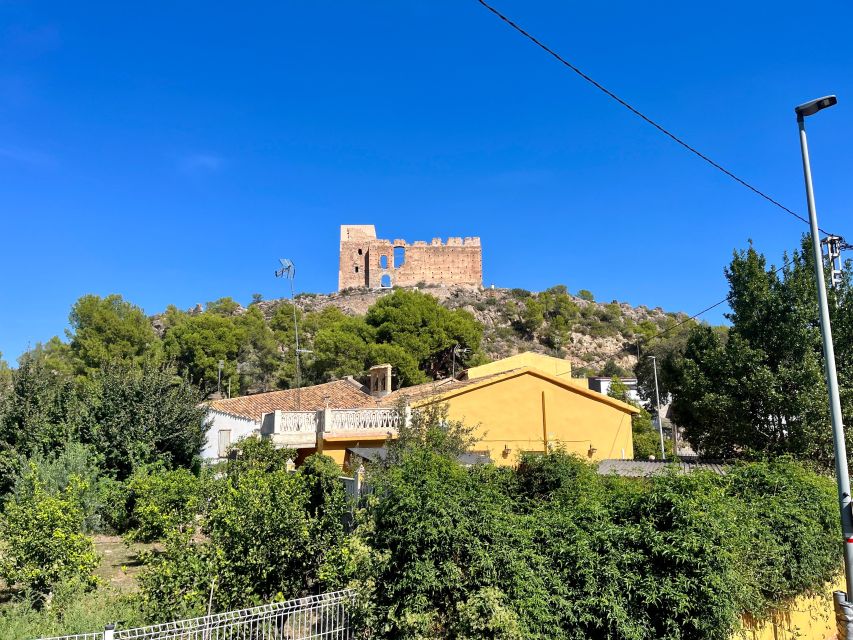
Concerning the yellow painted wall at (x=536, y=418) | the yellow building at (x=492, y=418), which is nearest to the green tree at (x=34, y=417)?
the yellow building at (x=492, y=418)

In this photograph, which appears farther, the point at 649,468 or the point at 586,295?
the point at 586,295

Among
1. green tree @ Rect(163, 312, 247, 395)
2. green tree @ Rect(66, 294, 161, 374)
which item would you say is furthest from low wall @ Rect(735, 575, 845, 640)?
green tree @ Rect(163, 312, 247, 395)

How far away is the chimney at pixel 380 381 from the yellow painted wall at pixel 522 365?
3.33 metres

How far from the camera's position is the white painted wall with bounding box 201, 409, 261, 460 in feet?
71.2

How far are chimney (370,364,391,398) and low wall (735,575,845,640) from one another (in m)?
16.1

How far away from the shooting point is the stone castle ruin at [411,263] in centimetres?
8638

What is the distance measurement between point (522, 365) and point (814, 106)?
55.4 ft

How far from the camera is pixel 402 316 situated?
40.5 m

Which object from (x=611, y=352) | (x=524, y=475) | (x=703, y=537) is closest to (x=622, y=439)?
(x=524, y=475)

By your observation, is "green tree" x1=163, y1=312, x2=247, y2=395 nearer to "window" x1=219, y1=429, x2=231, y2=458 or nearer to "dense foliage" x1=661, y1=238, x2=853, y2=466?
"window" x1=219, y1=429, x2=231, y2=458

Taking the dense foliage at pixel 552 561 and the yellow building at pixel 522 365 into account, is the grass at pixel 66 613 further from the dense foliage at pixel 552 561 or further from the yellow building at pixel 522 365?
the yellow building at pixel 522 365

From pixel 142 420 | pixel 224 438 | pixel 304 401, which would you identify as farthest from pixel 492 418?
pixel 224 438

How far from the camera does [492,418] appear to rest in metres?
18.1

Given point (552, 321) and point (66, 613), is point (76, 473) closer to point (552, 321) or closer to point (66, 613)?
point (66, 613)
